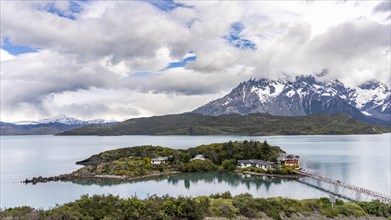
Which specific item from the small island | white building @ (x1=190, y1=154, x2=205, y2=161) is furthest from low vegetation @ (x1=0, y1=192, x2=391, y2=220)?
white building @ (x1=190, y1=154, x2=205, y2=161)

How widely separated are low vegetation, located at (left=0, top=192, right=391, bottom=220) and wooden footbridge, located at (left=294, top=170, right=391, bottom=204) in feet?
52.4

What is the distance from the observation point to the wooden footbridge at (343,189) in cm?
5738

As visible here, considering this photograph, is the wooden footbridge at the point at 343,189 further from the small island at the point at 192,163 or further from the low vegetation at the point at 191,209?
the low vegetation at the point at 191,209

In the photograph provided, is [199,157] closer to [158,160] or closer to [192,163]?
[192,163]

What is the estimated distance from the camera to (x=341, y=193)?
2547 inches

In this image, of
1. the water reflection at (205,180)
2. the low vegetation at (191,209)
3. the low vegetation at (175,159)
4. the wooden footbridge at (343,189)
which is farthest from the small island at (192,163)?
the low vegetation at (191,209)

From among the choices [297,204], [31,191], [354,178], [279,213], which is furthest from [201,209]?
[354,178]

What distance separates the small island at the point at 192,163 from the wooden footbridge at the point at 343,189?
6183 mm

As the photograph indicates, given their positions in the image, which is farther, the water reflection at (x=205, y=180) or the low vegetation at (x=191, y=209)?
the water reflection at (x=205, y=180)

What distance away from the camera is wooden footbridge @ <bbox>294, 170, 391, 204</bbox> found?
2259 inches

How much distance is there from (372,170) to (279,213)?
2495 inches

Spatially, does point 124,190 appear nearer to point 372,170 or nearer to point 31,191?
point 31,191

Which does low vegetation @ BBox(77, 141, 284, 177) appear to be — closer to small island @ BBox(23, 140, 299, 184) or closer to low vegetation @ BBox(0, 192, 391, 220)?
small island @ BBox(23, 140, 299, 184)

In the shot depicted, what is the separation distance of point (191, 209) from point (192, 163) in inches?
2247
